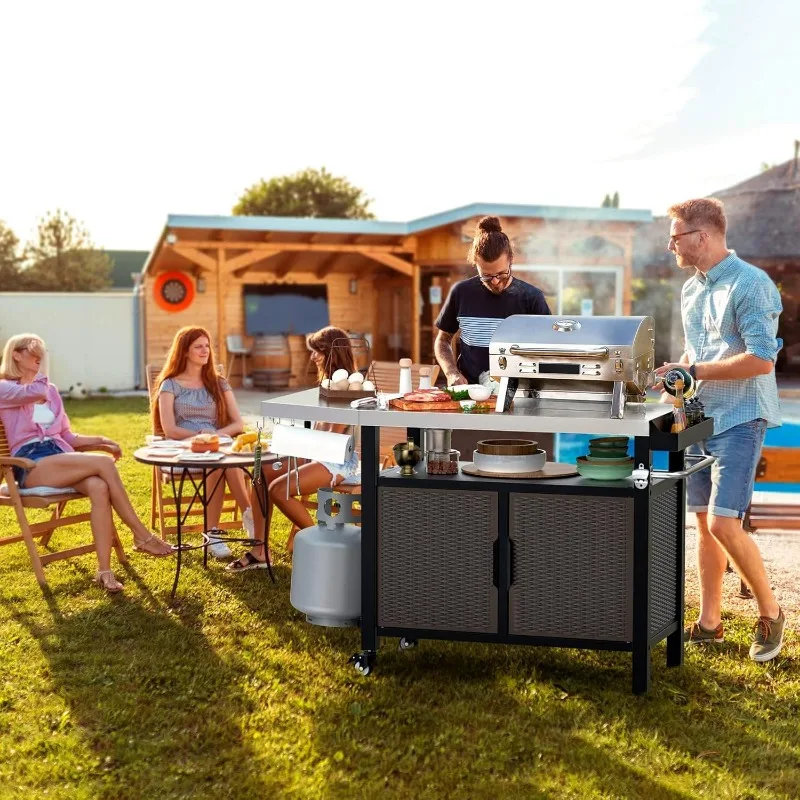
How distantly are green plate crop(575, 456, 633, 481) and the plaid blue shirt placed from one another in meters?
0.54

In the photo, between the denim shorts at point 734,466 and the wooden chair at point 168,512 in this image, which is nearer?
the denim shorts at point 734,466

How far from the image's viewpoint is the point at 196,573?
5.29m

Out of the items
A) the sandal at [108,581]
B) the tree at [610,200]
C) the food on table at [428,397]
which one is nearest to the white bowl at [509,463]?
the food on table at [428,397]

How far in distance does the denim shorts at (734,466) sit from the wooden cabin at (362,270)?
447 inches

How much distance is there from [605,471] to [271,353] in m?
13.6

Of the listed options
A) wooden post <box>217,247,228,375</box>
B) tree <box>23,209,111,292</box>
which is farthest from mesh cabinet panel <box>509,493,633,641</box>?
tree <box>23,209,111,292</box>

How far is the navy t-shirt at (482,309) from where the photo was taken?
4.79 m

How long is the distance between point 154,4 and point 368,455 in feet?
42.0

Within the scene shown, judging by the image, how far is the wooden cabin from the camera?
1563 cm

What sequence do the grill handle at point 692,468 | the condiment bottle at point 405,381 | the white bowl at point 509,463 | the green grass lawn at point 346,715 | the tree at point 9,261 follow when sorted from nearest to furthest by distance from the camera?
1. the green grass lawn at point 346,715
2. the grill handle at point 692,468
3. the white bowl at point 509,463
4. the condiment bottle at point 405,381
5. the tree at point 9,261

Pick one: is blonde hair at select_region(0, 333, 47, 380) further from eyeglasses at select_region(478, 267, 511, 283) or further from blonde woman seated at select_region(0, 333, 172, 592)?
eyeglasses at select_region(478, 267, 511, 283)

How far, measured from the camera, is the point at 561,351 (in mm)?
3588

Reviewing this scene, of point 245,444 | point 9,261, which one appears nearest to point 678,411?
point 245,444

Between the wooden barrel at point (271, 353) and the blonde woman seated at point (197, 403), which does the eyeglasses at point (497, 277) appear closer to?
the blonde woman seated at point (197, 403)
